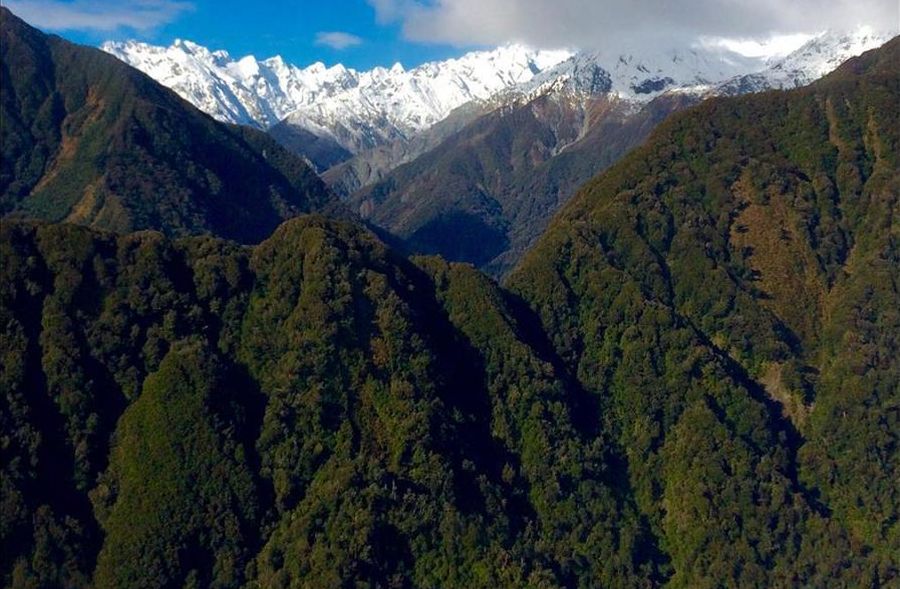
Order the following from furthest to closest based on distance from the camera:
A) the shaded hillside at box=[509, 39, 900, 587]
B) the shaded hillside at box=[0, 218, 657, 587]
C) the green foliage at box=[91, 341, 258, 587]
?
the shaded hillside at box=[509, 39, 900, 587]
the shaded hillside at box=[0, 218, 657, 587]
the green foliage at box=[91, 341, 258, 587]

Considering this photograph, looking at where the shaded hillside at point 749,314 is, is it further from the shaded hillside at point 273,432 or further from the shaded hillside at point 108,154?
the shaded hillside at point 108,154

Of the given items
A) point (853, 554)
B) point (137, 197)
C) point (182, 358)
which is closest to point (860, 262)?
point (853, 554)

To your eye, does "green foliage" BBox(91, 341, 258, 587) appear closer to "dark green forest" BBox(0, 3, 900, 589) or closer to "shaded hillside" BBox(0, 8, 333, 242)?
"dark green forest" BBox(0, 3, 900, 589)

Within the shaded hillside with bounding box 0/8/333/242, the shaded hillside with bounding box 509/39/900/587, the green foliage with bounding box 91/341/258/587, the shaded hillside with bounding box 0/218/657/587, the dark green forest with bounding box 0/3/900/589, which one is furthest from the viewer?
the shaded hillside with bounding box 0/8/333/242

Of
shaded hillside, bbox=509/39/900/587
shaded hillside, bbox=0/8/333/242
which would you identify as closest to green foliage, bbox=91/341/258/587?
shaded hillside, bbox=509/39/900/587

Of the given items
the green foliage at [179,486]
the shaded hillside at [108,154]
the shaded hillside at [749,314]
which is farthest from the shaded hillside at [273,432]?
the shaded hillside at [108,154]

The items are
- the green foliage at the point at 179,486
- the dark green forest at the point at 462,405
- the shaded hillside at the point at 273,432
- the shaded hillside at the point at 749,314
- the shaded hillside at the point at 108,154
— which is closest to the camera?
the green foliage at the point at 179,486
